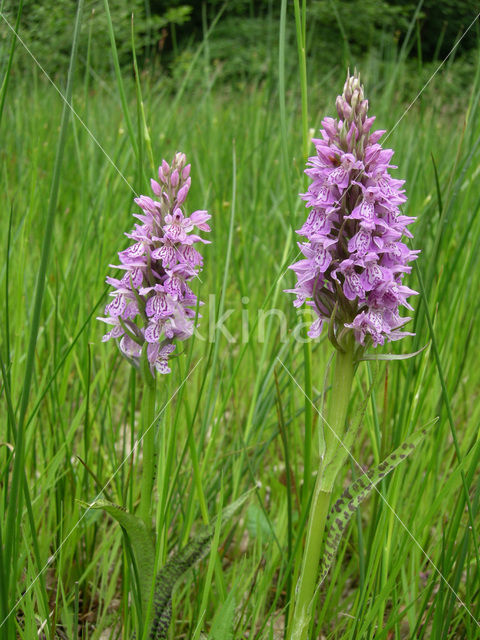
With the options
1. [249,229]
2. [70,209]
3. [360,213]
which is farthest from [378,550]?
[70,209]

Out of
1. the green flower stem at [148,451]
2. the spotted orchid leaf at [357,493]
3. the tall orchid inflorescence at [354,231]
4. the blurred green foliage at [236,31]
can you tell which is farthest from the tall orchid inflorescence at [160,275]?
the blurred green foliage at [236,31]

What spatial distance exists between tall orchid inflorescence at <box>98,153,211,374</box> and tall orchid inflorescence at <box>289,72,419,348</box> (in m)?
0.23

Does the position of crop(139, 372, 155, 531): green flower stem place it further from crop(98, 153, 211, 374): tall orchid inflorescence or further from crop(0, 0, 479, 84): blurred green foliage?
crop(0, 0, 479, 84): blurred green foliage

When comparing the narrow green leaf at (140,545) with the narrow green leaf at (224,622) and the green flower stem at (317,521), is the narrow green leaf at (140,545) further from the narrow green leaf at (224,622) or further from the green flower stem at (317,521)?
the green flower stem at (317,521)

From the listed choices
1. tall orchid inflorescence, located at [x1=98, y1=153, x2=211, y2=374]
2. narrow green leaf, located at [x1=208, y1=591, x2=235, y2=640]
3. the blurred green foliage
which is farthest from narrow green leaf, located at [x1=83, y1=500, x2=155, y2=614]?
the blurred green foliage

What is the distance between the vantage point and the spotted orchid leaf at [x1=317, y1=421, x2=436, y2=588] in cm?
98

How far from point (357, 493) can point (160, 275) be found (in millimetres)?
542

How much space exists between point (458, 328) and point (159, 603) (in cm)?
142

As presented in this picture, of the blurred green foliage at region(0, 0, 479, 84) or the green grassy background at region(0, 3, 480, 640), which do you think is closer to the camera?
the green grassy background at region(0, 3, 480, 640)

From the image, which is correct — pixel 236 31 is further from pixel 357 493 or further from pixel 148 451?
pixel 357 493

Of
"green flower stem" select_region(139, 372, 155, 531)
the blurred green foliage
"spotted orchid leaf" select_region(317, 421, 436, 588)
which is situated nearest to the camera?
"spotted orchid leaf" select_region(317, 421, 436, 588)

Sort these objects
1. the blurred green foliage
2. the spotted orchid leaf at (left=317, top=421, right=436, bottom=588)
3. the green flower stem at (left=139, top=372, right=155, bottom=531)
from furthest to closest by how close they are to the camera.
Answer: the blurred green foliage, the green flower stem at (left=139, top=372, right=155, bottom=531), the spotted orchid leaf at (left=317, top=421, right=436, bottom=588)

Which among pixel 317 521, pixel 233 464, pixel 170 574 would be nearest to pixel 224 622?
pixel 170 574

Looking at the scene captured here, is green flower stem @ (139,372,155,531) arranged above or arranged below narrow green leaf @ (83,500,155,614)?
above
